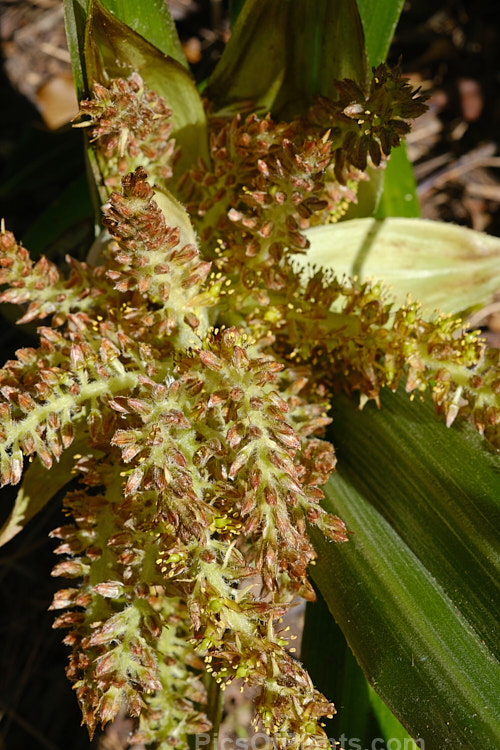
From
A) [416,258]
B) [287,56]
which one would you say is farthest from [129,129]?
[416,258]

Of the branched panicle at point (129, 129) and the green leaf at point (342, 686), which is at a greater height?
the branched panicle at point (129, 129)

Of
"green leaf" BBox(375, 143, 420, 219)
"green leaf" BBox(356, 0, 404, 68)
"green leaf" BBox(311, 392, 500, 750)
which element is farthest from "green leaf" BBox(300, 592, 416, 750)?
"green leaf" BBox(356, 0, 404, 68)

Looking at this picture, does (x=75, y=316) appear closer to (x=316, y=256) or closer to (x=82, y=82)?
→ (x=82, y=82)

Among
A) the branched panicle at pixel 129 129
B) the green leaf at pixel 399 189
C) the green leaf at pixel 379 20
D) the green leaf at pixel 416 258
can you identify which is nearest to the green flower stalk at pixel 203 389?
the branched panicle at pixel 129 129

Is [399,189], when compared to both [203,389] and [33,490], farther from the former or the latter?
[33,490]

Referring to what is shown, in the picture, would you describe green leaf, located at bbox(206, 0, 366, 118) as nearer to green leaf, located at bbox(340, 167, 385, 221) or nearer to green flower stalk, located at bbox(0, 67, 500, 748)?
green flower stalk, located at bbox(0, 67, 500, 748)

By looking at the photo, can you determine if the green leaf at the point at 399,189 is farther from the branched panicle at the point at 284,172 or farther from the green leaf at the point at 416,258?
the branched panicle at the point at 284,172
